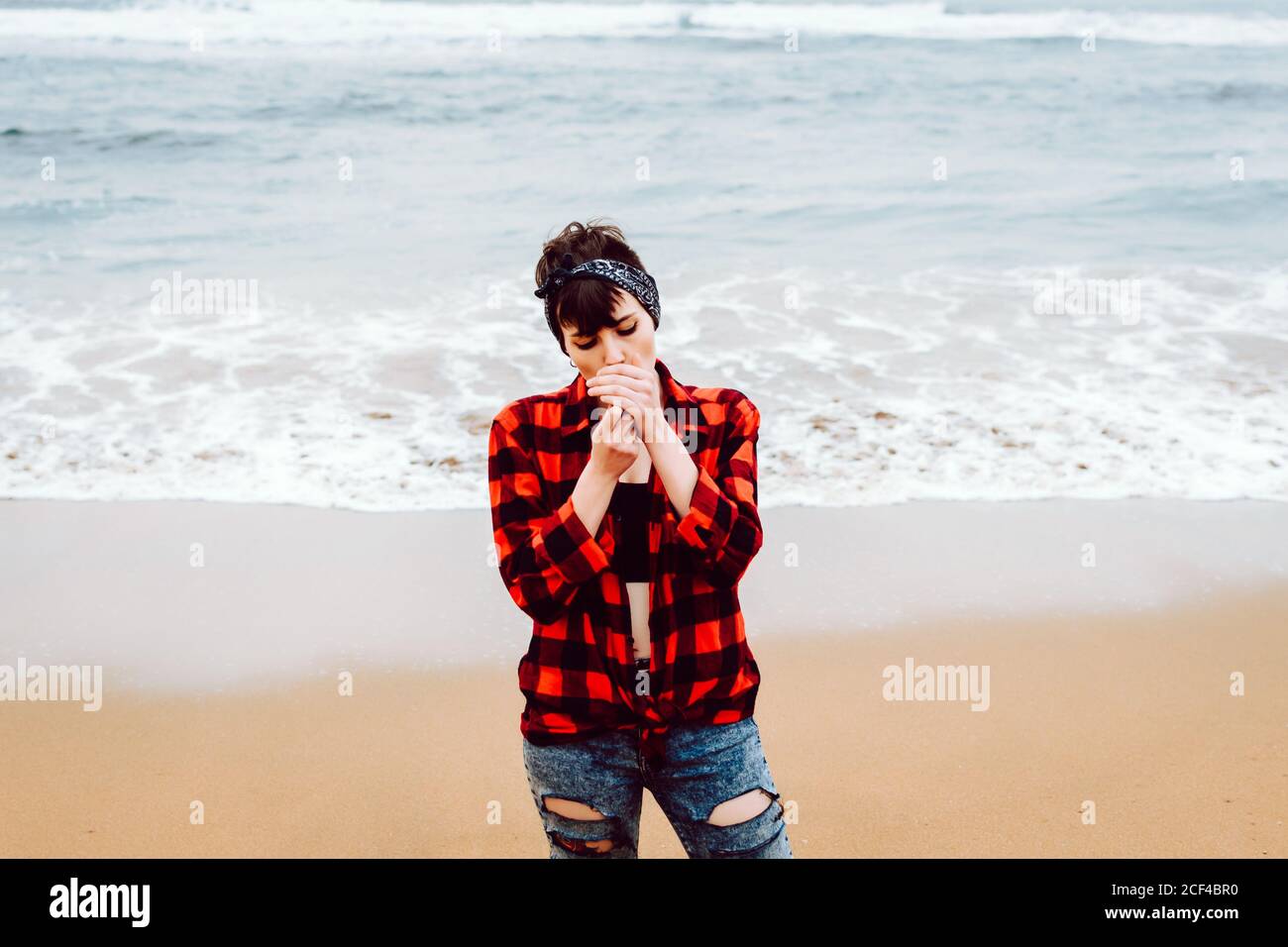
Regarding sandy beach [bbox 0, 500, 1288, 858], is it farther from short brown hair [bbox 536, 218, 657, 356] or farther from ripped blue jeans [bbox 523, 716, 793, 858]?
short brown hair [bbox 536, 218, 657, 356]

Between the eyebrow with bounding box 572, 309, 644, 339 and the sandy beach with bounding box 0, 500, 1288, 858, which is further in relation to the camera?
the sandy beach with bounding box 0, 500, 1288, 858

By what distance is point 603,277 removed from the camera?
2.01 meters

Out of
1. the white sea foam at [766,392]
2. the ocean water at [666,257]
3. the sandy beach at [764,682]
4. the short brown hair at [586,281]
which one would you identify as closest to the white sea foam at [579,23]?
the ocean water at [666,257]

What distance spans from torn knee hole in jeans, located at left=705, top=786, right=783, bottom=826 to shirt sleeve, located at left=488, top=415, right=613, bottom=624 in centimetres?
45

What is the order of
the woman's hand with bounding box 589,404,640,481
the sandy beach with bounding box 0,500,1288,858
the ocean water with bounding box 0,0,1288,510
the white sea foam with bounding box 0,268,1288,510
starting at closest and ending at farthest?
the woman's hand with bounding box 589,404,640,481 → the sandy beach with bounding box 0,500,1288,858 → the white sea foam with bounding box 0,268,1288,510 → the ocean water with bounding box 0,0,1288,510

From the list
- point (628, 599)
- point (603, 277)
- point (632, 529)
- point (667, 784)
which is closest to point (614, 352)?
point (603, 277)

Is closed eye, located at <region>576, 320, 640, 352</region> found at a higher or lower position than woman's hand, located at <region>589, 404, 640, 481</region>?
higher

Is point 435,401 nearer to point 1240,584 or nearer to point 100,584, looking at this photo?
point 100,584

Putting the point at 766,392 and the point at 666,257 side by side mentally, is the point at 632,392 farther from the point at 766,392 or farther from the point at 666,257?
the point at 666,257

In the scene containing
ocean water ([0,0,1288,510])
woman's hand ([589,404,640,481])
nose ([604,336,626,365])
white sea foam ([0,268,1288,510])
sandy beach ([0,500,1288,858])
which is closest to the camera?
woman's hand ([589,404,640,481])

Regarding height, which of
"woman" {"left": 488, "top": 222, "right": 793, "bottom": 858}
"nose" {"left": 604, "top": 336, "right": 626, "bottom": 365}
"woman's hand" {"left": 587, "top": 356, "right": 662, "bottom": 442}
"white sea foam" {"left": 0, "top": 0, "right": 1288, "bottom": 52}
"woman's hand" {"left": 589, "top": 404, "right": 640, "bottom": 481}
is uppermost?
"white sea foam" {"left": 0, "top": 0, "right": 1288, "bottom": 52}

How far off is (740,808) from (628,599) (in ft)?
1.40

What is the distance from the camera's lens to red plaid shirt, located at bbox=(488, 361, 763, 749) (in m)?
2.00

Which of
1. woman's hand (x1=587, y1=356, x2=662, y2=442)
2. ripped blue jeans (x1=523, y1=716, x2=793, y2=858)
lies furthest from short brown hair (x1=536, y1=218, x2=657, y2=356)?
ripped blue jeans (x1=523, y1=716, x2=793, y2=858)
